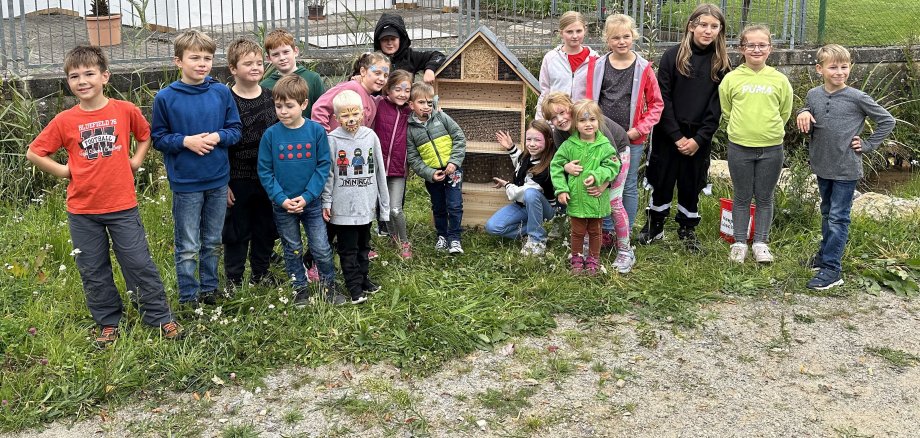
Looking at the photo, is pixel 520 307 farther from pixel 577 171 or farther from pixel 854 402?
pixel 854 402

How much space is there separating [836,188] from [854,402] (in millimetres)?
1765

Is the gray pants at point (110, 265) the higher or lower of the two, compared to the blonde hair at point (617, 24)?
lower

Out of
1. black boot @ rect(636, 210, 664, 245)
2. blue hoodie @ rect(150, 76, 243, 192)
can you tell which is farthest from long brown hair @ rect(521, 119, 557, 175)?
blue hoodie @ rect(150, 76, 243, 192)

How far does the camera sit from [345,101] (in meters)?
5.35

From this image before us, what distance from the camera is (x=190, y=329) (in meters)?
5.08

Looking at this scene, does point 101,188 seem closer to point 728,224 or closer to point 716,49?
point 716,49

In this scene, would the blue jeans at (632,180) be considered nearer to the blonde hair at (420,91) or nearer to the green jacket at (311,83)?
the blonde hair at (420,91)

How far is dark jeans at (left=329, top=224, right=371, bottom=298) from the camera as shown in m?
5.50

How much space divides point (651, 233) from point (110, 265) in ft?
12.4

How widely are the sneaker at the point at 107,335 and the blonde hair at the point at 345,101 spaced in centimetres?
173

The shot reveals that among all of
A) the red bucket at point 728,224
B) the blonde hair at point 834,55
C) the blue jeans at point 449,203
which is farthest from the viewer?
the red bucket at point 728,224

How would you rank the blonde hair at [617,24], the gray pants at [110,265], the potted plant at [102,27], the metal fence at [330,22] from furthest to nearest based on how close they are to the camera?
the potted plant at [102,27] → the metal fence at [330,22] → the blonde hair at [617,24] → the gray pants at [110,265]

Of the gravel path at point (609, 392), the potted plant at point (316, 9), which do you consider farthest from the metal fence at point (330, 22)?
the gravel path at point (609, 392)

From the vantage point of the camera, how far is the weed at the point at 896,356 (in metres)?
4.98
